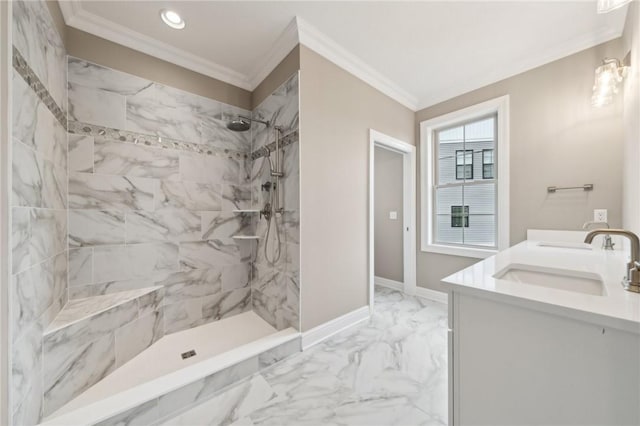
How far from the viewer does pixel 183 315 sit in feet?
7.03

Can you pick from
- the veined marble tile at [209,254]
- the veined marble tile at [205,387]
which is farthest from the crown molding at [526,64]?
the veined marble tile at [205,387]

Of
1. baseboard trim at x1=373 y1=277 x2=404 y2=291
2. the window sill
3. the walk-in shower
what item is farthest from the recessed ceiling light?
baseboard trim at x1=373 y1=277 x2=404 y2=291

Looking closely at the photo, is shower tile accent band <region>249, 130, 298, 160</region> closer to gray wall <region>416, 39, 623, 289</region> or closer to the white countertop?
the white countertop

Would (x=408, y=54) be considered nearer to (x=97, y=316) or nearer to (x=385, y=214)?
(x=385, y=214)

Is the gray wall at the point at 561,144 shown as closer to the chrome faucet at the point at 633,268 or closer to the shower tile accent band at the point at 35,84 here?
the chrome faucet at the point at 633,268

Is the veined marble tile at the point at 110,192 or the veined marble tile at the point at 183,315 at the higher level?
the veined marble tile at the point at 110,192

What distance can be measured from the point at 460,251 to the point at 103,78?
384cm

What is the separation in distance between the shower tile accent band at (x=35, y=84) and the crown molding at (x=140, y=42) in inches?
28.3

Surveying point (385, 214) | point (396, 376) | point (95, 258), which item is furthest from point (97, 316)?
point (385, 214)

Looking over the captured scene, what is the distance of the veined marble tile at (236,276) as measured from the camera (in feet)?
7.89

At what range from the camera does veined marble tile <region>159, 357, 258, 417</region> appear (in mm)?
1282

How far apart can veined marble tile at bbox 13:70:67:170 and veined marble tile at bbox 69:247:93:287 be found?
64 centimetres

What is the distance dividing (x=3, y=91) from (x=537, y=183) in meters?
3.68

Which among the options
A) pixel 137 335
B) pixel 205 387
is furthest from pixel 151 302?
pixel 205 387
